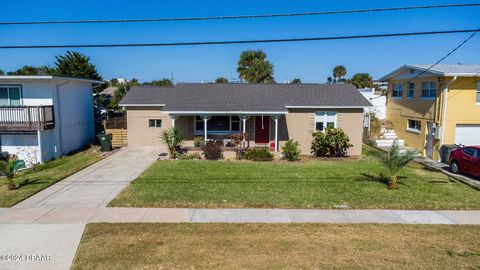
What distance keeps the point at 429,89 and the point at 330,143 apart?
25.4ft

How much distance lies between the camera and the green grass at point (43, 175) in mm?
11576

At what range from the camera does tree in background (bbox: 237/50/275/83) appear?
138 ft

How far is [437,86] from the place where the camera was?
20.5m

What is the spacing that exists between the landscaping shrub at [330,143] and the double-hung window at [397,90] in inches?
322

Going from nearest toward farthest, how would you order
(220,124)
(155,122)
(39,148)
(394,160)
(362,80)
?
(394,160) < (39,148) < (220,124) < (155,122) < (362,80)

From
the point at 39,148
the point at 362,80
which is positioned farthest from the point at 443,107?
the point at 362,80

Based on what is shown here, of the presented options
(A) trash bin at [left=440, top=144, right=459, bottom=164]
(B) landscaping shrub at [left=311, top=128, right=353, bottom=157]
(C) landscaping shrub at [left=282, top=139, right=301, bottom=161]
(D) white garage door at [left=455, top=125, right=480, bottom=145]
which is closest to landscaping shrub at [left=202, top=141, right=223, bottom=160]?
(C) landscaping shrub at [left=282, top=139, right=301, bottom=161]

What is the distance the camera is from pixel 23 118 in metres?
18.2

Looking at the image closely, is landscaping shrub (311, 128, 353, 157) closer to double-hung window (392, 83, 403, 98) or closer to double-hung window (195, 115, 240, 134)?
double-hung window (195, 115, 240, 134)

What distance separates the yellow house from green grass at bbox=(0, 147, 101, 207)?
775 inches

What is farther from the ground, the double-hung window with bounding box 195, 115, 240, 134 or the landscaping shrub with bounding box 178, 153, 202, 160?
the double-hung window with bounding box 195, 115, 240, 134

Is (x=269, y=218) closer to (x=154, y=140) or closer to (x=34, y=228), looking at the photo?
(x=34, y=228)

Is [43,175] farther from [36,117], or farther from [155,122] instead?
[155,122]

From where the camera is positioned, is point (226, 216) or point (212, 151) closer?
point (226, 216)
